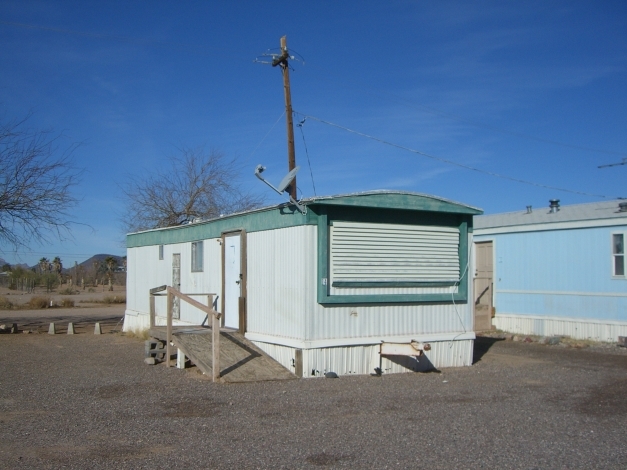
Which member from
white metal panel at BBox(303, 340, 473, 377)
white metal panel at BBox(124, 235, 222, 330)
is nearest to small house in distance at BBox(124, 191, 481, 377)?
white metal panel at BBox(303, 340, 473, 377)

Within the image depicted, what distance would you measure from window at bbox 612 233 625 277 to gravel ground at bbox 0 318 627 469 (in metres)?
4.28

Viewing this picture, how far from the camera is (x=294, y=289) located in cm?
1069

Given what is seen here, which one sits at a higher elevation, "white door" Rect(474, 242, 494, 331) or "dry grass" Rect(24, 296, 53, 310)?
"white door" Rect(474, 242, 494, 331)

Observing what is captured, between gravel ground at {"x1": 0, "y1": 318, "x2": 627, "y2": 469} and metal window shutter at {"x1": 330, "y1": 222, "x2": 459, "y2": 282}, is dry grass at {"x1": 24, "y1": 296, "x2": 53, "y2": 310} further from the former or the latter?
metal window shutter at {"x1": 330, "y1": 222, "x2": 459, "y2": 282}

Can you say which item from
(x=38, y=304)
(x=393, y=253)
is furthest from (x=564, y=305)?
(x=38, y=304)

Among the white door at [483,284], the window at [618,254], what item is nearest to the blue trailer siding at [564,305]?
the white door at [483,284]

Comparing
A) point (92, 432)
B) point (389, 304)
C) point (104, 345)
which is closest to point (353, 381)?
point (389, 304)

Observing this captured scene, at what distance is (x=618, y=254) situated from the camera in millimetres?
15578

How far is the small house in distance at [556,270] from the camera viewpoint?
1571 centimetres

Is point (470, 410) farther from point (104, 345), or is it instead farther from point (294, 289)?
point (104, 345)

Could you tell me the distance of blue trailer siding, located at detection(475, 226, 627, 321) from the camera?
51.9 ft

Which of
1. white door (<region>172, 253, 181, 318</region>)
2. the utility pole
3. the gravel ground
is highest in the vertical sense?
the utility pole

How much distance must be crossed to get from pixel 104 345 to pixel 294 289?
648cm

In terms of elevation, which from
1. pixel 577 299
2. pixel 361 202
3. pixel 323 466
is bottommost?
pixel 323 466
